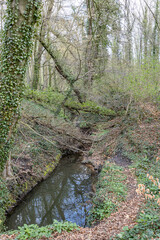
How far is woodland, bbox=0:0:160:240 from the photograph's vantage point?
5219mm

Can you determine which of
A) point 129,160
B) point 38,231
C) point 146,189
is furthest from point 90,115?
point 38,231

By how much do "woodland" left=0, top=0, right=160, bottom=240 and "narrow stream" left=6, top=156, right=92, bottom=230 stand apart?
0.39 metres

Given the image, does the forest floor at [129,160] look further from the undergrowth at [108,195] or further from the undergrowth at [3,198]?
the undergrowth at [3,198]

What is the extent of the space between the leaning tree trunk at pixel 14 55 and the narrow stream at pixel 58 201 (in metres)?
2.98

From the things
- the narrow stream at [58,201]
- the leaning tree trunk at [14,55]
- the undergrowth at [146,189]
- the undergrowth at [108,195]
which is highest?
the leaning tree trunk at [14,55]

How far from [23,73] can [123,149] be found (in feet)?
24.1

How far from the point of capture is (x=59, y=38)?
37.6ft

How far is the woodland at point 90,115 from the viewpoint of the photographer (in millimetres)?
5219

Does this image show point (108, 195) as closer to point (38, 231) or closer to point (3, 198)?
point (38, 231)

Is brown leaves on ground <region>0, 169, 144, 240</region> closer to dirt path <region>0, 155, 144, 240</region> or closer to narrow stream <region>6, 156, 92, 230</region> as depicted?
dirt path <region>0, 155, 144, 240</region>

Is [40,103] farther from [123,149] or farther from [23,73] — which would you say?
[23,73]

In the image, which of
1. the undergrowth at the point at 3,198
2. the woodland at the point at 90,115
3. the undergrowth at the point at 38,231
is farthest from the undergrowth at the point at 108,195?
the undergrowth at the point at 3,198

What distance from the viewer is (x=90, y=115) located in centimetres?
1561

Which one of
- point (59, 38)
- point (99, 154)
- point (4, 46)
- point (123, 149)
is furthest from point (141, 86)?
point (4, 46)
